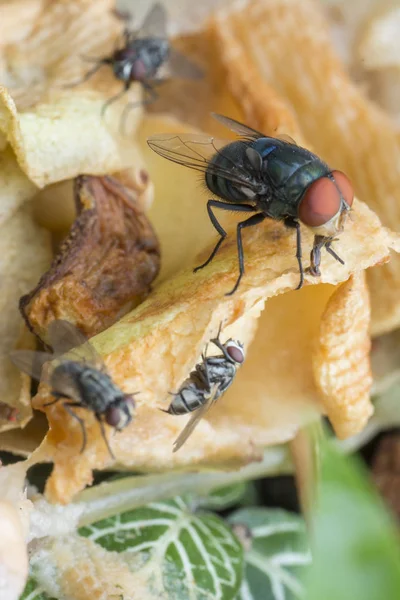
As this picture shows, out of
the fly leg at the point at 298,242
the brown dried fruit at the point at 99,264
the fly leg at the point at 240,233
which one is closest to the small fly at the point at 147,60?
the brown dried fruit at the point at 99,264

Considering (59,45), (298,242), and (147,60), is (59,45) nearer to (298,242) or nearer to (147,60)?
(147,60)

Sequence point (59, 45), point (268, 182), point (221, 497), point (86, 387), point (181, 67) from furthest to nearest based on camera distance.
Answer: point (181, 67) < point (59, 45) < point (221, 497) < point (268, 182) < point (86, 387)

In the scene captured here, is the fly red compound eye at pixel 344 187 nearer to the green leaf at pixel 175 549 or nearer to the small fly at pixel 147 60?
the small fly at pixel 147 60

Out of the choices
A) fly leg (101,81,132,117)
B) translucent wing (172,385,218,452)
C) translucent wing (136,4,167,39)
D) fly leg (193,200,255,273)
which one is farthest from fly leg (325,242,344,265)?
translucent wing (136,4,167,39)

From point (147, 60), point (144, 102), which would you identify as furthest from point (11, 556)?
point (147, 60)

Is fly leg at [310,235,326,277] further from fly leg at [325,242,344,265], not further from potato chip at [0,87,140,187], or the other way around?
potato chip at [0,87,140,187]
